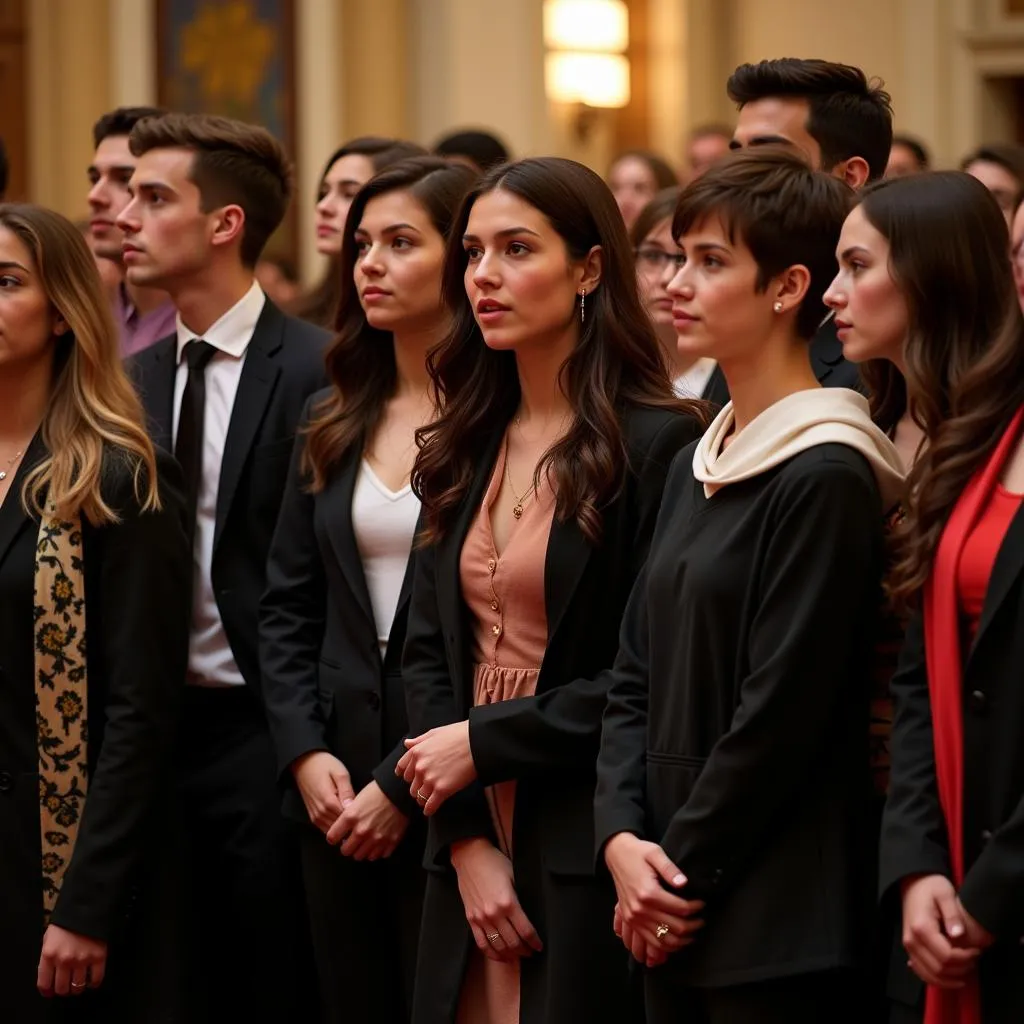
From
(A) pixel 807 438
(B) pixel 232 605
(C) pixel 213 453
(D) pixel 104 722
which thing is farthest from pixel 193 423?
(A) pixel 807 438

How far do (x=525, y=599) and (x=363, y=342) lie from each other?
3.06 feet

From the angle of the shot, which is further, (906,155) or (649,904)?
(906,155)

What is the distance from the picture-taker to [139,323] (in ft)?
16.3

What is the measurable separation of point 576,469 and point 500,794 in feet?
1.87

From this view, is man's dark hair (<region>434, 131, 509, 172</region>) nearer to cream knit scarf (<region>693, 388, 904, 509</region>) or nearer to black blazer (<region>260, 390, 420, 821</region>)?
black blazer (<region>260, 390, 420, 821</region>)

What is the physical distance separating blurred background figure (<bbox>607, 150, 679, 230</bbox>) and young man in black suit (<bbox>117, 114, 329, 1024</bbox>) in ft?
7.55

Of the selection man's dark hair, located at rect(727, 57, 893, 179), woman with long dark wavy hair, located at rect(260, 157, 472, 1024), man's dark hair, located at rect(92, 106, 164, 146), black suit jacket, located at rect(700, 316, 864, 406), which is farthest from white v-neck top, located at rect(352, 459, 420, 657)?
man's dark hair, located at rect(92, 106, 164, 146)

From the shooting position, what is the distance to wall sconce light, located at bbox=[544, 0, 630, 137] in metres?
9.06

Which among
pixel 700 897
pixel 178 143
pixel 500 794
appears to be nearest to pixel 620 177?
pixel 178 143

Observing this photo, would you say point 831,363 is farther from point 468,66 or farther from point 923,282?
point 468,66

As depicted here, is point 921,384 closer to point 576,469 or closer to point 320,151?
point 576,469

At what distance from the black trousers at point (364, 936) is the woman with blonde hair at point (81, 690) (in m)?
0.36

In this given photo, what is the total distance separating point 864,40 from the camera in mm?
9023

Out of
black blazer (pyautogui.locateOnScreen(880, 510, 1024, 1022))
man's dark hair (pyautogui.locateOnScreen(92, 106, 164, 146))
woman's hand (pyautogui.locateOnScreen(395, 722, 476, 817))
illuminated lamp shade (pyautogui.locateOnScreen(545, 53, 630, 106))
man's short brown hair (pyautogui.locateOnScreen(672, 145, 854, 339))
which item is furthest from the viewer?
illuminated lamp shade (pyautogui.locateOnScreen(545, 53, 630, 106))
